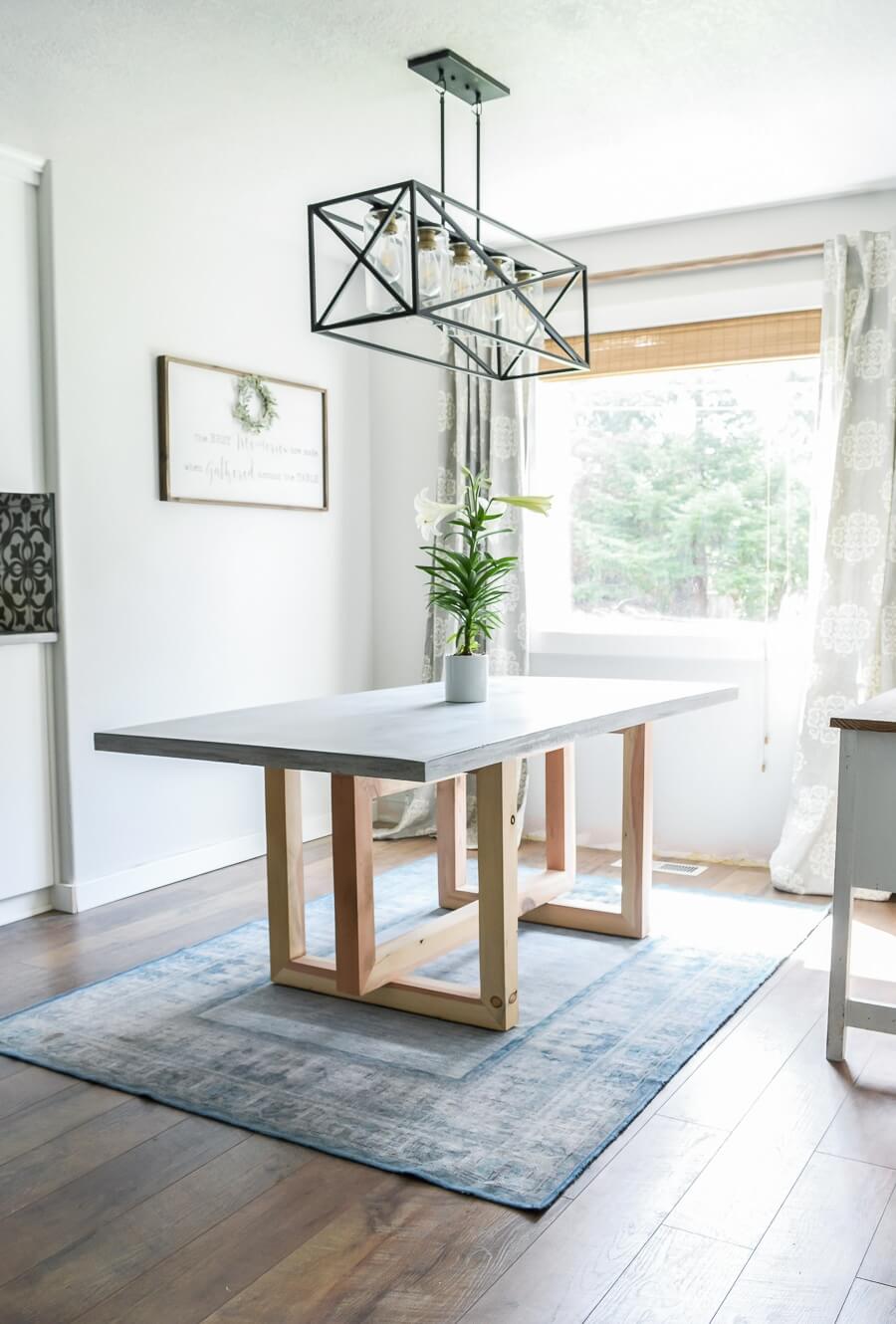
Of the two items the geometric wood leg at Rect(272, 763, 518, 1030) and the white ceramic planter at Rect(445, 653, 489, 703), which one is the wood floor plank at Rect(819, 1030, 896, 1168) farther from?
the white ceramic planter at Rect(445, 653, 489, 703)

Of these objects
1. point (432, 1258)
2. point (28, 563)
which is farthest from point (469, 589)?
point (432, 1258)

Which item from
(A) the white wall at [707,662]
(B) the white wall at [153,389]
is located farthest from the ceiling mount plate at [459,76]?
(A) the white wall at [707,662]

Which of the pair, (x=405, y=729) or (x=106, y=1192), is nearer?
(x=106, y=1192)

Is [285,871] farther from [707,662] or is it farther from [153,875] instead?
[707,662]

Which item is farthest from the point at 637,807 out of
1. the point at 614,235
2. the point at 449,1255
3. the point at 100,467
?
the point at 614,235

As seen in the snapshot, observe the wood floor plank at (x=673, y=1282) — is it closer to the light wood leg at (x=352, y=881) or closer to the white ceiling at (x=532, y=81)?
the light wood leg at (x=352, y=881)

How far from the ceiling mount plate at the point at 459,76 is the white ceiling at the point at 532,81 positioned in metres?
0.03

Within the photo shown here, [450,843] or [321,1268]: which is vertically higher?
[450,843]

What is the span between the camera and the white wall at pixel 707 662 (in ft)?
13.8

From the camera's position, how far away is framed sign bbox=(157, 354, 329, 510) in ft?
13.2

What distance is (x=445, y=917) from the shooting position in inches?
123

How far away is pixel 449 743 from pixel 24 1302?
3.87 ft

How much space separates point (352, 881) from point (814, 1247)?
4.22ft

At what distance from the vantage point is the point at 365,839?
2.80m
